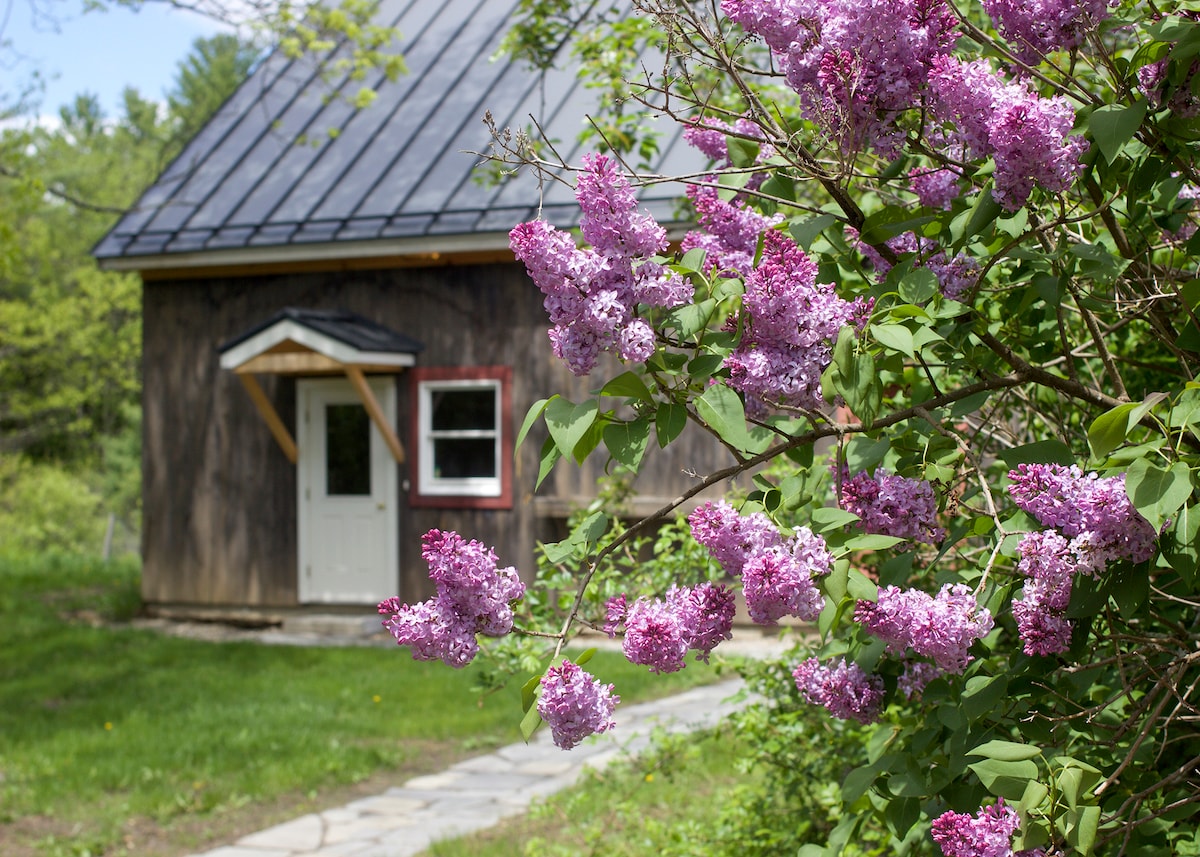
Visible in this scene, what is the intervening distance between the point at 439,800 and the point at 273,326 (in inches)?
226

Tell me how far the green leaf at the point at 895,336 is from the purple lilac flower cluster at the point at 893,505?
0.96 ft

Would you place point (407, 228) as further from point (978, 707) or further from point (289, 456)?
point (978, 707)

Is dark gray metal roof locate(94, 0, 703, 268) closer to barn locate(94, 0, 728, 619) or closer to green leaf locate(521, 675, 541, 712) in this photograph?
barn locate(94, 0, 728, 619)

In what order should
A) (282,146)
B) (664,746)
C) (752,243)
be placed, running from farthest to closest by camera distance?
1. (282,146)
2. (664,746)
3. (752,243)

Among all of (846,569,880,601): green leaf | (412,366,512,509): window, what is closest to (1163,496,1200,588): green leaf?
(846,569,880,601): green leaf

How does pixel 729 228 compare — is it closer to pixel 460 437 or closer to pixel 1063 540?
pixel 1063 540

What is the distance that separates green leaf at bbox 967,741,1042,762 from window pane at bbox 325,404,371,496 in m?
10.0

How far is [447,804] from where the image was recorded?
5.61m

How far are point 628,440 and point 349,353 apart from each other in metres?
8.89

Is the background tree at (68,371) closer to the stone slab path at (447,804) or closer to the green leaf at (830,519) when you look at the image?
the stone slab path at (447,804)

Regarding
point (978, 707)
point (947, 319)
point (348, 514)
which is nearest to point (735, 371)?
point (947, 319)

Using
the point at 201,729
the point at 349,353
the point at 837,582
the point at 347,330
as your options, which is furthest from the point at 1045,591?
the point at 347,330

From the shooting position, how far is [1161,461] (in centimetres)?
170

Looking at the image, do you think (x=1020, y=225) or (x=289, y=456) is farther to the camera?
(x=289, y=456)
